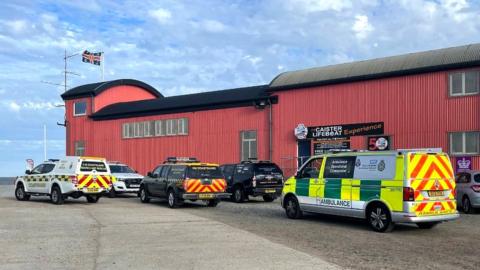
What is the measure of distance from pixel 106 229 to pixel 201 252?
13.4 feet

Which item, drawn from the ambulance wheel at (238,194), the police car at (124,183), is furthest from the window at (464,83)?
the police car at (124,183)

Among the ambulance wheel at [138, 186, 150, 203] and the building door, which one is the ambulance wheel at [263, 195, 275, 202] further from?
the building door

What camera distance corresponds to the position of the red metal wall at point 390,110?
24781 millimetres

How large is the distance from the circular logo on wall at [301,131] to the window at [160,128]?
37.0 feet

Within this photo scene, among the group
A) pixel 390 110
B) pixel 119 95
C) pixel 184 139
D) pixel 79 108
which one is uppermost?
pixel 119 95

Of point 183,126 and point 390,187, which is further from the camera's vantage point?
point 183,126

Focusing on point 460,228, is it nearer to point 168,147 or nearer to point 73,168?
point 73,168

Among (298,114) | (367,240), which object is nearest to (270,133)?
(298,114)

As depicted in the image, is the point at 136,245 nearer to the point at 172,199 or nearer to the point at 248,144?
the point at 172,199

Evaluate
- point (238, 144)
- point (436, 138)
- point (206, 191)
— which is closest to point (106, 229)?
point (206, 191)

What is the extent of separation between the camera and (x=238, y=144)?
3331 cm

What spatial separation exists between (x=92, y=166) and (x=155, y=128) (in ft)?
56.0

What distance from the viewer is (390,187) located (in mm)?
13180

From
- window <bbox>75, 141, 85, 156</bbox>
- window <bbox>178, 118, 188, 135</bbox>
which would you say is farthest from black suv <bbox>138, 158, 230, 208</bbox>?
window <bbox>75, 141, 85, 156</bbox>
